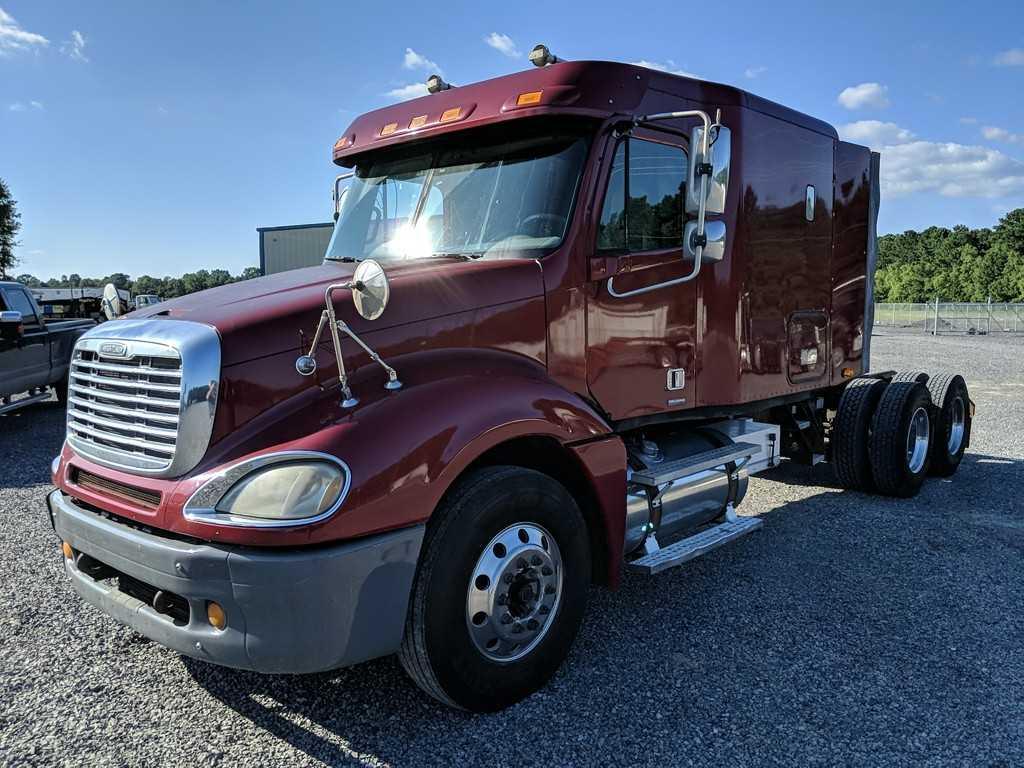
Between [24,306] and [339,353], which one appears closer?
[339,353]

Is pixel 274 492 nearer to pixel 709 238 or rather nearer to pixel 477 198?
pixel 477 198

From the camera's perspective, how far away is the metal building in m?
6.38

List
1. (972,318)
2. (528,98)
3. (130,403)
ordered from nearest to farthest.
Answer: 1. (130,403)
2. (528,98)
3. (972,318)

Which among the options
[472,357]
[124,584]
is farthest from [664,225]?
[124,584]

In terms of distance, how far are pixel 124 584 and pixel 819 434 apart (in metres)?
5.77

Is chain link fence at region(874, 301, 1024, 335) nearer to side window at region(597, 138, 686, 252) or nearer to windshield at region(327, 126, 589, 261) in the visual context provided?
side window at region(597, 138, 686, 252)

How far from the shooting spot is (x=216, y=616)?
104 inches

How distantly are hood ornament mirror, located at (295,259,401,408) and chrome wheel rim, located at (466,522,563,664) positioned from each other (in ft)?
2.66

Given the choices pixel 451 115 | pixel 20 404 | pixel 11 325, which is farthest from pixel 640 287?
pixel 20 404

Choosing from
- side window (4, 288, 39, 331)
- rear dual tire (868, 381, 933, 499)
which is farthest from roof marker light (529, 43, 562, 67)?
side window (4, 288, 39, 331)

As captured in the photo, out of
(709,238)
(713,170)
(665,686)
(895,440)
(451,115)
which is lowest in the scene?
(665,686)

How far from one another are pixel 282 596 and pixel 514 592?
1041 millimetres

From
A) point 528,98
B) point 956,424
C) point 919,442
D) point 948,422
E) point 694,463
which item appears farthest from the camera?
point 956,424

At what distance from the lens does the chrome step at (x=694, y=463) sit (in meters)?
4.18
